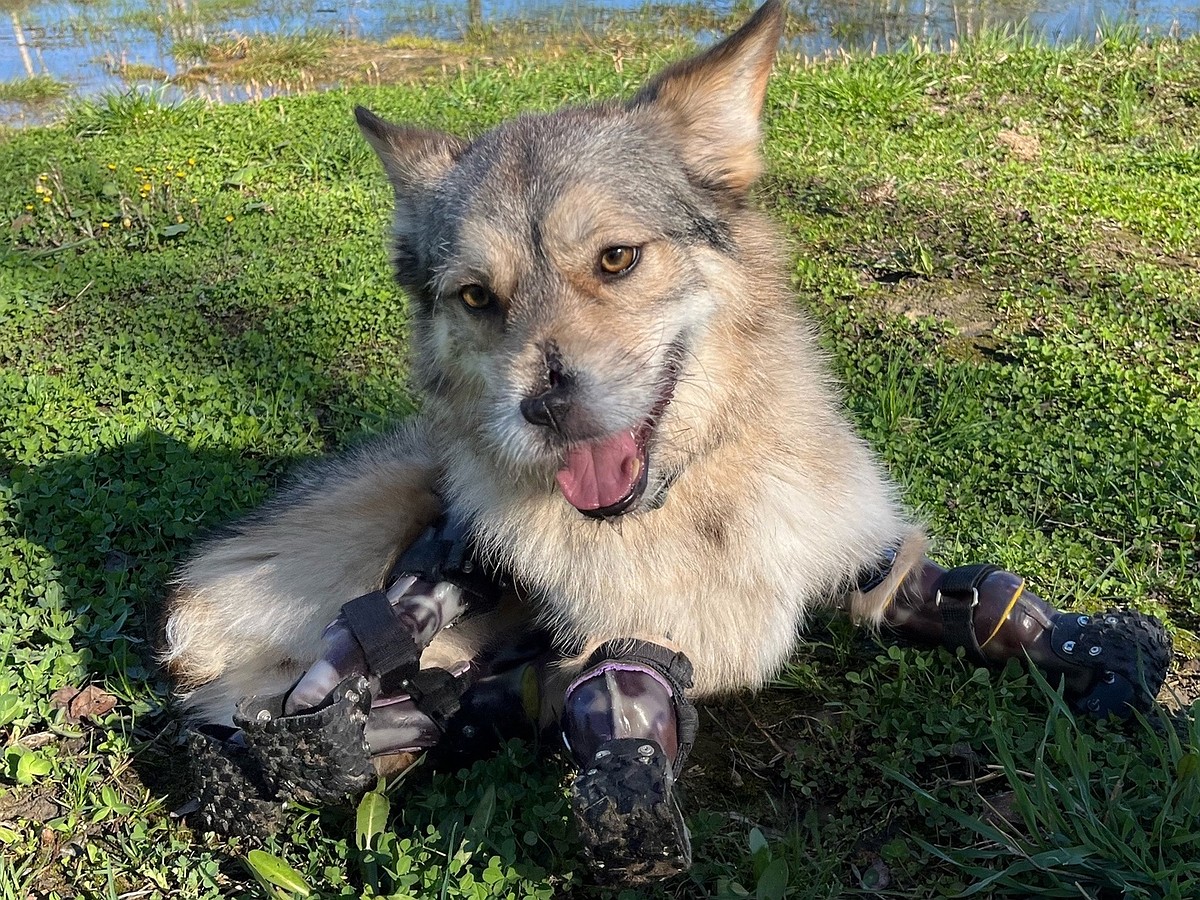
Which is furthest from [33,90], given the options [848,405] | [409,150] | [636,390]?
[636,390]

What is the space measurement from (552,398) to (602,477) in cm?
29

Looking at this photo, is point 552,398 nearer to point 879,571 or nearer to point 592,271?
point 592,271

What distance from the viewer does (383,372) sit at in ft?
15.2

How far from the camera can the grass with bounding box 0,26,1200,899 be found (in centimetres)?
234

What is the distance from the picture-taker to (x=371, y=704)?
256 centimetres

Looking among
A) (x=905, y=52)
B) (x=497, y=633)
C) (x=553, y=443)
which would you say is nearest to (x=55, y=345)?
(x=497, y=633)

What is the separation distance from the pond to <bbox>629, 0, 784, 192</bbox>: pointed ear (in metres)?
7.04

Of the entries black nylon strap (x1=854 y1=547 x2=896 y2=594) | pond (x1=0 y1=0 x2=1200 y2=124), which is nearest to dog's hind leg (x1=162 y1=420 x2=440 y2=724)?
black nylon strap (x1=854 y1=547 x2=896 y2=594)

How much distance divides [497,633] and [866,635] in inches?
44.1

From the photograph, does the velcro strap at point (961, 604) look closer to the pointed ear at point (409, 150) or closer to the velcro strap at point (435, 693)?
the velcro strap at point (435, 693)

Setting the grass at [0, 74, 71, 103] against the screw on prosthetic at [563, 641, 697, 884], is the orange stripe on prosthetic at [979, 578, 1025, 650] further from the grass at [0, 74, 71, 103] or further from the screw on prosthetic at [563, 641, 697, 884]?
the grass at [0, 74, 71, 103]

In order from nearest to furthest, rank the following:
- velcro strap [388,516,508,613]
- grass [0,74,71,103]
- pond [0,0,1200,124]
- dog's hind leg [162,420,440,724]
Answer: velcro strap [388,516,508,613] < dog's hind leg [162,420,440,724] < grass [0,74,71,103] < pond [0,0,1200,124]

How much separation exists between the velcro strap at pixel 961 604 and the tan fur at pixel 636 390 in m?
0.14

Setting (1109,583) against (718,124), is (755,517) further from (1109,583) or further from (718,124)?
(1109,583)
